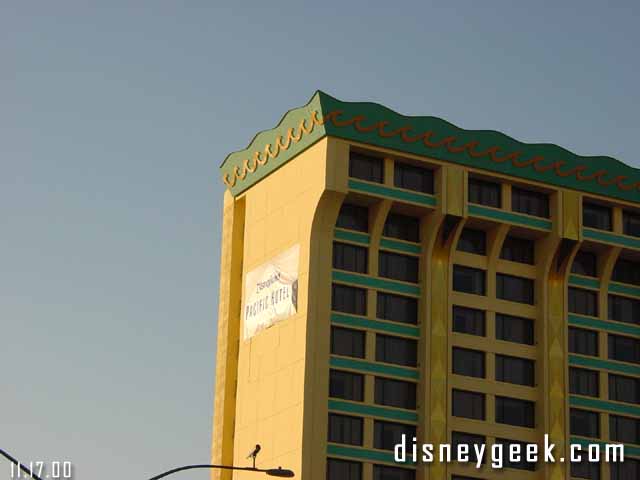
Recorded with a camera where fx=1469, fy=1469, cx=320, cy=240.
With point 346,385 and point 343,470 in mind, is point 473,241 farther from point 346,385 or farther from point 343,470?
point 343,470

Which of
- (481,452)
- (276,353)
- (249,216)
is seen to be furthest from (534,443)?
(249,216)

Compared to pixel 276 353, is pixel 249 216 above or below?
above

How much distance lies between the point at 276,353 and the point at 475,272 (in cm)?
1340

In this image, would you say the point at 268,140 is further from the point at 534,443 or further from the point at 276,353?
the point at 534,443

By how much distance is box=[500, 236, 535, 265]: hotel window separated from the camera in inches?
3595

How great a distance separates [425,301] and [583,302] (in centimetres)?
1212

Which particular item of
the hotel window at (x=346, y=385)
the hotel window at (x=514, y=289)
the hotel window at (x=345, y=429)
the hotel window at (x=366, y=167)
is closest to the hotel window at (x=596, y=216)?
the hotel window at (x=514, y=289)

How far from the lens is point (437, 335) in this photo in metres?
86.6

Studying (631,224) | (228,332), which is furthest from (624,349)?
(228,332)

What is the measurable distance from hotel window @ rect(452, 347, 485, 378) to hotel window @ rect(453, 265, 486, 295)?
3.76 m

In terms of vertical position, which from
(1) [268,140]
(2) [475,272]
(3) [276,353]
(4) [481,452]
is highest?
(1) [268,140]

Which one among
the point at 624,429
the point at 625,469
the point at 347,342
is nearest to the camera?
the point at 347,342

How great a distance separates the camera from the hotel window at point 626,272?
94.8m

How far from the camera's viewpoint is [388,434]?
84312 millimetres
